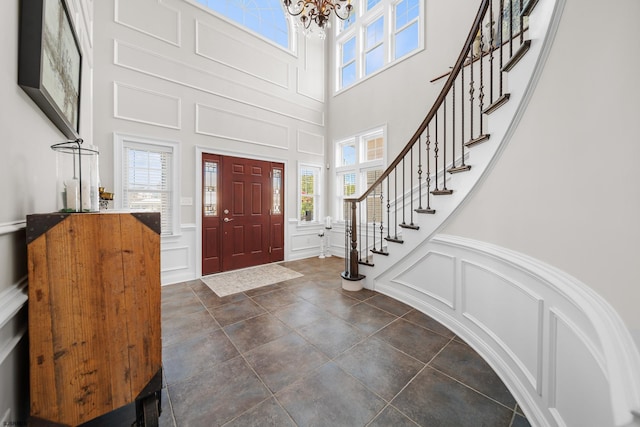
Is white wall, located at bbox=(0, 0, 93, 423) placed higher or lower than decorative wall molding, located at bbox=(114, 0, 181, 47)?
lower

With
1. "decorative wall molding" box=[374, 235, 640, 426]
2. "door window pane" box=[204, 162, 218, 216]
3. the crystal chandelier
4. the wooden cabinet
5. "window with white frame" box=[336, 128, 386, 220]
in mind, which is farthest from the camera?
"window with white frame" box=[336, 128, 386, 220]

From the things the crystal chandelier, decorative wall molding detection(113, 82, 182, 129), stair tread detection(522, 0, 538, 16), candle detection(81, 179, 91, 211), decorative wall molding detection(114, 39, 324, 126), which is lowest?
candle detection(81, 179, 91, 211)

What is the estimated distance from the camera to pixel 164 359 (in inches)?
72.6

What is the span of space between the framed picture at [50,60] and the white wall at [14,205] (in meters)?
0.03

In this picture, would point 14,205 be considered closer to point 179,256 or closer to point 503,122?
point 503,122

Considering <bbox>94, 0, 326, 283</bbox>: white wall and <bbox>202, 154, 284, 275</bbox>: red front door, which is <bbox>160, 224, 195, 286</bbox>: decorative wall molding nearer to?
<bbox>94, 0, 326, 283</bbox>: white wall

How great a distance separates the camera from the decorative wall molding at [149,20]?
3318 millimetres

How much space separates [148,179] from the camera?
3572 millimetres

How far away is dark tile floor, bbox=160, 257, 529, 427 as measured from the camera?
1370 millimetres

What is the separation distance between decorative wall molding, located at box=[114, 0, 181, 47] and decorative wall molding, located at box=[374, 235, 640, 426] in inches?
191

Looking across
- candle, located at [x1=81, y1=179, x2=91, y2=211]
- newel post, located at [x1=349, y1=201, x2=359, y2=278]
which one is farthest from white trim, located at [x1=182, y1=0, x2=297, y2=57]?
candle, located at [x1=81, y1=179, x2=91, y2=211]

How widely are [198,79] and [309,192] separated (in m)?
2.98

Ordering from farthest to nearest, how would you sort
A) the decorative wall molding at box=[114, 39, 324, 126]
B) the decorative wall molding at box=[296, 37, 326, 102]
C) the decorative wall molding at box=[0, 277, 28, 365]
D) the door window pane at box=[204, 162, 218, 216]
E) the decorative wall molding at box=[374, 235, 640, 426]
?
the decorative wall molding at box=[296, 37, 326, 102]
the door window pane at box=[204, 162, 218, 216]
the decorative wall molding at box=[114, 39, 324, 126]
the decorative wall molding at box=[0, 277, 28, 365]
the decorative wall molding at box=[374, 235, 640, 426]

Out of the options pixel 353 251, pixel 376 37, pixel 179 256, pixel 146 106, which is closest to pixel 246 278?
pixel 179 256
